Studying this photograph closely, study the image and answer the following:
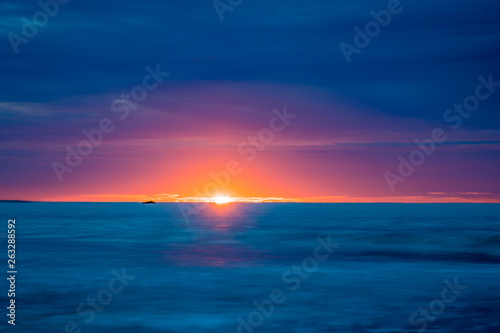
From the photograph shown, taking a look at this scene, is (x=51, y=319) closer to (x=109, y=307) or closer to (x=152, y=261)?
(x=109, y=307)

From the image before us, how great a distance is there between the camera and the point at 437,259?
113 feet

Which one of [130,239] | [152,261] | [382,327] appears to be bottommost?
[382,327]

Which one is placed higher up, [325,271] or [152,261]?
[152,261]

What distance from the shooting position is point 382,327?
1534cm

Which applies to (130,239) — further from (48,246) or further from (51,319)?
(51,319)

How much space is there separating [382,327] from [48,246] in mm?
30270

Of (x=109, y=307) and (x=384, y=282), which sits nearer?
(x=109, y=307)

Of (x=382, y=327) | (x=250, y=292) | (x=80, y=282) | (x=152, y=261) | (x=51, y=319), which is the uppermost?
(x=152, y=261)

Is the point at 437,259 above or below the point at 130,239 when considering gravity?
below

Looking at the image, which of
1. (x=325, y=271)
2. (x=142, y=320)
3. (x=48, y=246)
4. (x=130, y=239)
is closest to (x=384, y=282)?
(x=325, y=271)

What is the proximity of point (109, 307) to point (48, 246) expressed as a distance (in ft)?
79.2

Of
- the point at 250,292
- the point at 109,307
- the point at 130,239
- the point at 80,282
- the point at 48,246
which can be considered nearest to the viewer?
the point at 109,307

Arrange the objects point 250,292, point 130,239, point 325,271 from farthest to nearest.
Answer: point 130,239, point 325,271, point 250,292

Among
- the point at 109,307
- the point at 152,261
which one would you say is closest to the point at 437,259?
the point at 152,261
